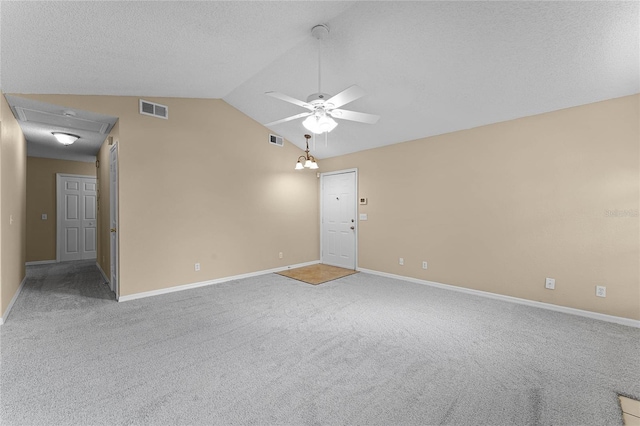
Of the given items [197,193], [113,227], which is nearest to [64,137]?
[113,227]

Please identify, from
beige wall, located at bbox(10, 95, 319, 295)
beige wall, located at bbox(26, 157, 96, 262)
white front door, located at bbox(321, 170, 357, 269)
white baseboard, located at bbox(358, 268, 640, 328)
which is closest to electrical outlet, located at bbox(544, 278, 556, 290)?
white baseboard, located at bbox(358, 268, 640, 328)

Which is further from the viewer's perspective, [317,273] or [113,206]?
[317,273]

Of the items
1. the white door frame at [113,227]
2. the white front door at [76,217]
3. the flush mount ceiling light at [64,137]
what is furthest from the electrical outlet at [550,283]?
the white front door at [76,217]

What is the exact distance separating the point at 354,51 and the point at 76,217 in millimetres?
8038

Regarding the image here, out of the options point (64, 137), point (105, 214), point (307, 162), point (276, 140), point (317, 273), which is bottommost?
point (317, 273)

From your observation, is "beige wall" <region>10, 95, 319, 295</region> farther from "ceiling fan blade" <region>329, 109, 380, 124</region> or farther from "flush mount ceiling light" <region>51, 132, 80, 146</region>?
"ceiling fan blade" <region>329, 109, 380, 124</region>

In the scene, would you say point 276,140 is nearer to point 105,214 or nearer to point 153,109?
point 153,109

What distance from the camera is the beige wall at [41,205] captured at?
649 cm

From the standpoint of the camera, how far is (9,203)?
3559 millimetres

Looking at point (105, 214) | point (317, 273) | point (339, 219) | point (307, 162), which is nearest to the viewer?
point (307, 162)

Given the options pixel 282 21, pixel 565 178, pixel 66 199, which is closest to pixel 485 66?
pixel 565 178

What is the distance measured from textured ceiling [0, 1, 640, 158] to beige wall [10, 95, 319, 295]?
0.56 metres

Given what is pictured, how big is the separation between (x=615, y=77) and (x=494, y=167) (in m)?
1.48

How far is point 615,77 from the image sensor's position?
114 inches
